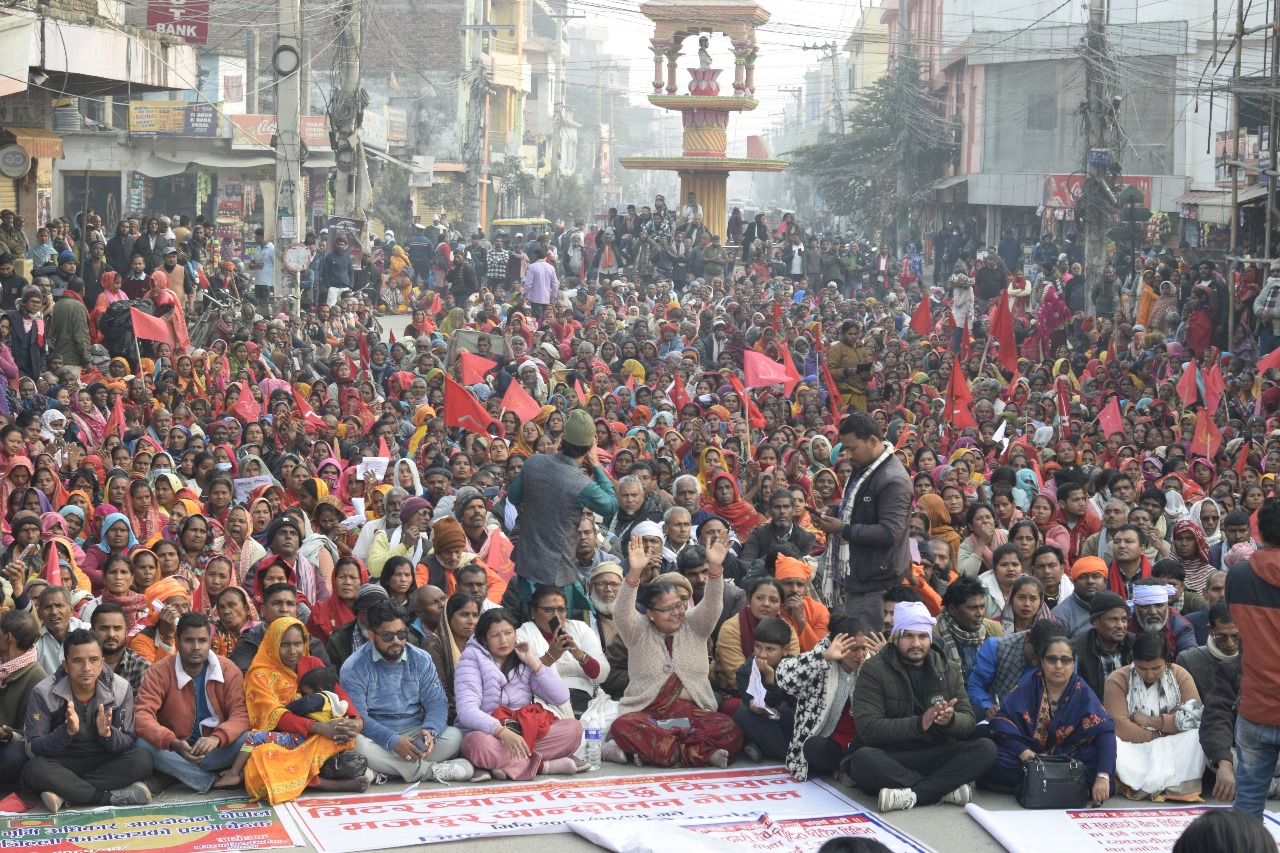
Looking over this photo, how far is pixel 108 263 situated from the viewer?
717 inches

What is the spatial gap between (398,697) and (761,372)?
329 inches

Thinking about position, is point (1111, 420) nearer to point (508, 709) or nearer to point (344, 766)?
point (508, 709)

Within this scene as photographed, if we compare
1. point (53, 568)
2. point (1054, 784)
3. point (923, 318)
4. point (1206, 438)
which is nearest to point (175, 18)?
point (923, 318)

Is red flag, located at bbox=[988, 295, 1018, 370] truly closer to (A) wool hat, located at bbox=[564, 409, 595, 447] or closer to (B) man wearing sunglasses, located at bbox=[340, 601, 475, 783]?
(A) wool hat, located at bbox=[564, 409, 595, 447]

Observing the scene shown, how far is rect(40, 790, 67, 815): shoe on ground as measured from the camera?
651 cm

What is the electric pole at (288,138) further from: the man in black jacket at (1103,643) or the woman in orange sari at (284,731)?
the man in black jacket at (1103,643)

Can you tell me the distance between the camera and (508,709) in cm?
738

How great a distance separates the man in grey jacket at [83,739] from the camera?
6613 millimetres

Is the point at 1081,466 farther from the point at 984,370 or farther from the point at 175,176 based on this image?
the point at 175,176

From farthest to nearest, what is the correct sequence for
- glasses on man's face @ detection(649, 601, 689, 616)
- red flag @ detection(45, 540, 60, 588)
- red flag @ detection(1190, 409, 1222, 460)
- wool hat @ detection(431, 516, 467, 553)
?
red flag @ detection(1190, 409, 1222, 460), wool hat @ detection(431, 516, 467, 553), red flag @ detection(45, 540, 60, 588), glasses on man's face @ detection(649, 601, 689, 616)

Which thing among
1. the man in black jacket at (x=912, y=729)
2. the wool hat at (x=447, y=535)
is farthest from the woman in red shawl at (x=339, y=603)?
the man in black jacket at (x=912, y=729)

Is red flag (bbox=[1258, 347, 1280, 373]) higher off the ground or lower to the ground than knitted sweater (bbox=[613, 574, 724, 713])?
higher

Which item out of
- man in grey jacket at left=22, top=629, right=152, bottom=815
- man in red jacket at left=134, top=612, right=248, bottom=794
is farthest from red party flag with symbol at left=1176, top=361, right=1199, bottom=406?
man in grey jacket at left=22, top=629, right=152, bottom=815

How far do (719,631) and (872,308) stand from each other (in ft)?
54.4
